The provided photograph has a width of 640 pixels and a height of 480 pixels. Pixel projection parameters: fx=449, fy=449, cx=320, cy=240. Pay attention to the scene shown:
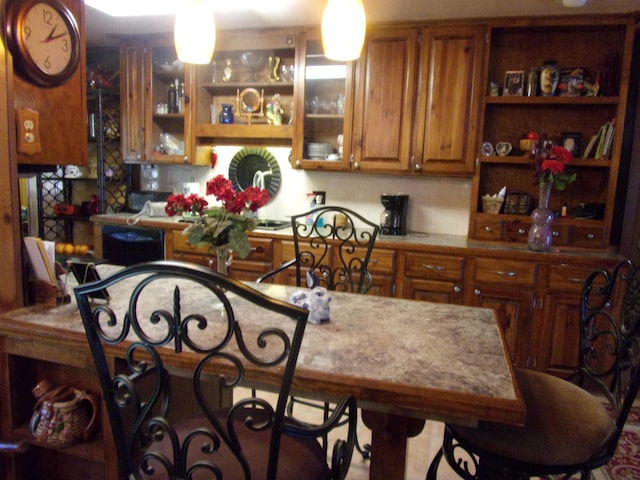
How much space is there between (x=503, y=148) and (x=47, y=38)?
8.90 ft

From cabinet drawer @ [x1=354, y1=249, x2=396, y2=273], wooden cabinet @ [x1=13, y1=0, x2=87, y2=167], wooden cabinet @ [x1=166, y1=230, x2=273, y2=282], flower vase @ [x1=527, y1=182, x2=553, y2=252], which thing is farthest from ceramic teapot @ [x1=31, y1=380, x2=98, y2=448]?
flower vase @ [x1=527, y1=182, x2=553, y2=252]

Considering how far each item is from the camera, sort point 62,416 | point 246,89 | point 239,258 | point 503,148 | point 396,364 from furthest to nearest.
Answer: point 246,89
point 239,258
point 503,148
point 62,416
point 396,364

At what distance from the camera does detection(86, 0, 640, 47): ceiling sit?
268 centimetres

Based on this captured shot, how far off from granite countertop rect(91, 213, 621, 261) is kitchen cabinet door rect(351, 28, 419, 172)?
51cm

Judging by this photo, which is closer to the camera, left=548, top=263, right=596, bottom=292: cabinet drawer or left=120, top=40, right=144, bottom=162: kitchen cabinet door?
left=548, top=263, right=596, bottom=292: cabinet drawer

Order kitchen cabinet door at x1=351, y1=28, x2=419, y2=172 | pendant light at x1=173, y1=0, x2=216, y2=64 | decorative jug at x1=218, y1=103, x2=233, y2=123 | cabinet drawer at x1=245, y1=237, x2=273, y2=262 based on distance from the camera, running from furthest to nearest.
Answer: decorative jug at x1=218, y1=103, x2=233, y2=123 → cabinet drawer at x1=245, y1=237, x2=273, y2=262 → kitchen cabinet door at x1=351, y1=28, x2=419, y2=172 → pendant light at x1=173, y1=0, x2=216, y2=64

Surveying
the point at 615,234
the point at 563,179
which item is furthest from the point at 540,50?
the point at 615,234

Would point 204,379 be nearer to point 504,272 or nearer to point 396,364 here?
point 396,364

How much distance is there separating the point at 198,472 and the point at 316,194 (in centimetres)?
266

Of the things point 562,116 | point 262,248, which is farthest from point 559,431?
point 562,116

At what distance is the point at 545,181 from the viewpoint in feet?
9.10

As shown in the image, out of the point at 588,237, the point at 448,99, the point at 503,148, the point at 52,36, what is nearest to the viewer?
the point at 52,36

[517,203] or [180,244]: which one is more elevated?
[517,203]

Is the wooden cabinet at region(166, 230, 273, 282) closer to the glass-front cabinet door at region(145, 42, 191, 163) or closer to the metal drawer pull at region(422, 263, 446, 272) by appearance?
the glass-front cabinet door at region(145, 42, 191, 163)
